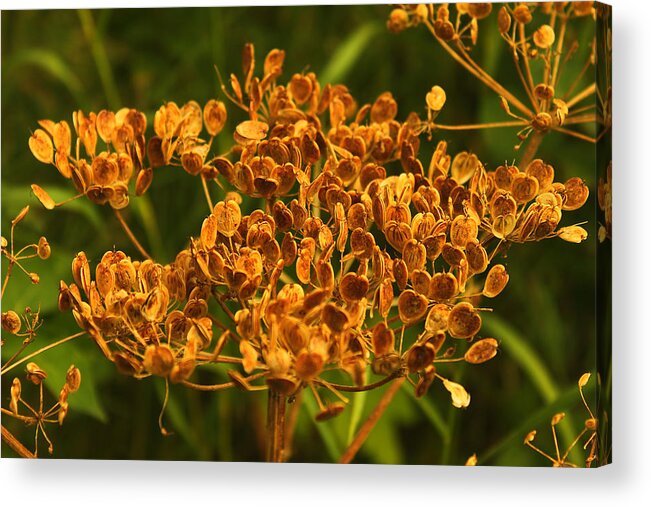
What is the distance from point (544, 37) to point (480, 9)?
8 cm

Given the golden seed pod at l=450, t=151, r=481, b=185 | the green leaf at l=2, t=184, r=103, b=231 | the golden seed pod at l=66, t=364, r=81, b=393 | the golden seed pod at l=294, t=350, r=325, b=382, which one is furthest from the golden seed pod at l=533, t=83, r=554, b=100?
the golden seed pod at l=66, t=364, r=81, b=393

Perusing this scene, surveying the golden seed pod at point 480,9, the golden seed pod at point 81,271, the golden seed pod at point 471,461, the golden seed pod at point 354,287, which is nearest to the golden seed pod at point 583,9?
the golden seed pod at point 480,9

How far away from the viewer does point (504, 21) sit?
1.33m

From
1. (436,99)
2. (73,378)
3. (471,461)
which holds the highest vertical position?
(436,99)

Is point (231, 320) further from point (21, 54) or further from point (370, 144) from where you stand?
point (21, 54)

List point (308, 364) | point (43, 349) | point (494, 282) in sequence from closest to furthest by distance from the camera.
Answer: point (308, 364) < point (494, 282) < point (43, 349)

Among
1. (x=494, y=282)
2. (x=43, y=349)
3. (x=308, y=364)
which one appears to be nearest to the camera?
(x=308, y=364)

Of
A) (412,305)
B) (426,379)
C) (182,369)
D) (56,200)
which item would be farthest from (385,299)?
(56,200)

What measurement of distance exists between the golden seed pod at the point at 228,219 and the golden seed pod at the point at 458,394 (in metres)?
0.31

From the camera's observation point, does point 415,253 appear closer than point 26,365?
Yes

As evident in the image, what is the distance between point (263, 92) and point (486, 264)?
35cm

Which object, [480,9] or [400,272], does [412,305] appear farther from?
[480,9]

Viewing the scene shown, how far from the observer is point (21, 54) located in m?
1.42

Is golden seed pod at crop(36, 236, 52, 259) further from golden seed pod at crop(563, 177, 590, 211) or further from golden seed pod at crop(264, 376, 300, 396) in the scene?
golden seed pod at crop(563, 177, 590, 211)
